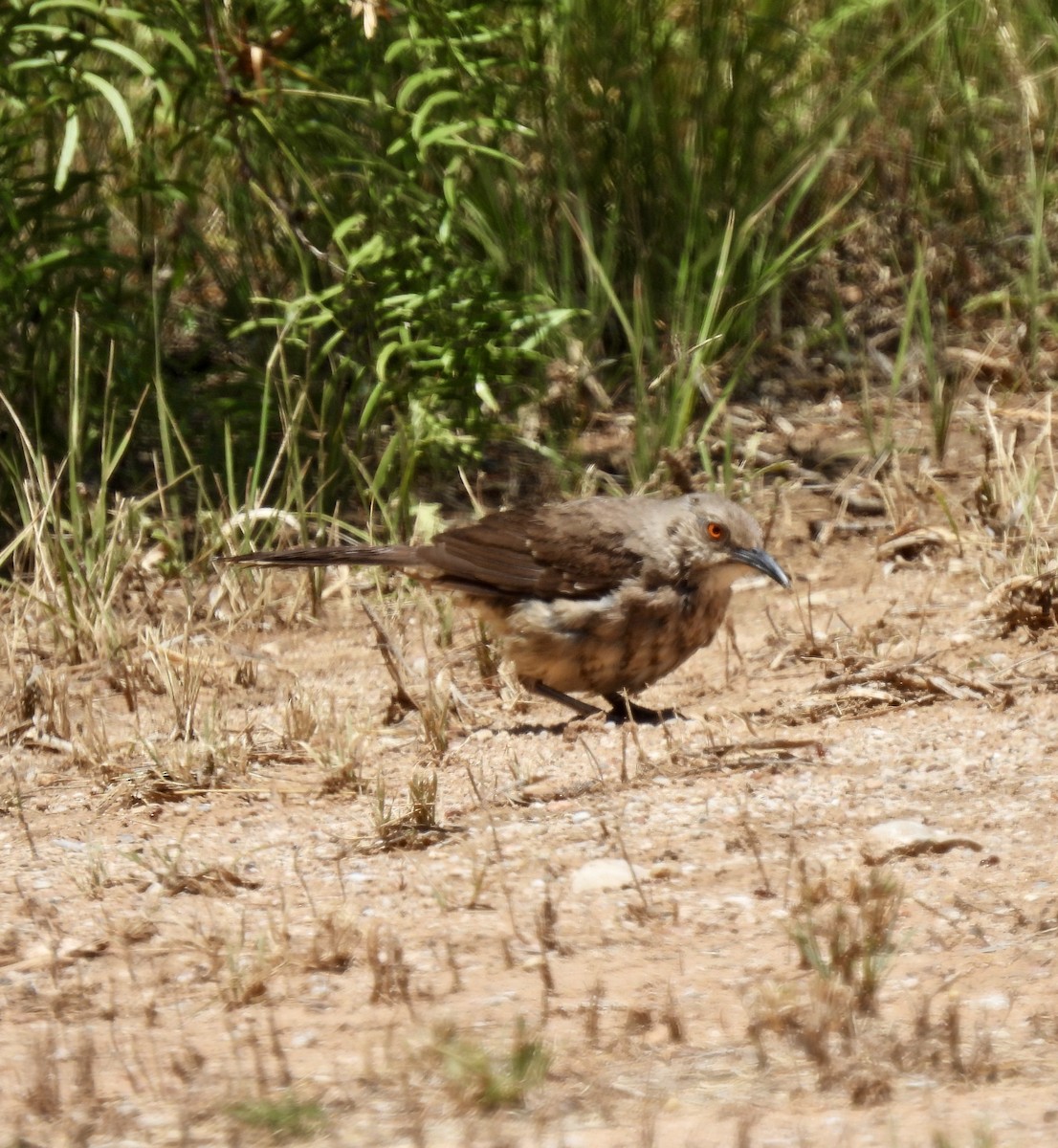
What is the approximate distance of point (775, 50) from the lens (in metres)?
8.08

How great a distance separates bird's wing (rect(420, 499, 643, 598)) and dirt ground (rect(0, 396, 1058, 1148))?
17.2 inches

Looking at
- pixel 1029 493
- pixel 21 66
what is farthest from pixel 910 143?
pixel 21 66

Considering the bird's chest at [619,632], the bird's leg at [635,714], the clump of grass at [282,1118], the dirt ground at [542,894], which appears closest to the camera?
the clump of grass at [282,1118]

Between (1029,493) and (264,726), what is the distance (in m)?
2.91

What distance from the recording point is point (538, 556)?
6.04 metres

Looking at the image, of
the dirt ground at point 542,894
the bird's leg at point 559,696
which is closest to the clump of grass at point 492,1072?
the dirt ground at point 542,894

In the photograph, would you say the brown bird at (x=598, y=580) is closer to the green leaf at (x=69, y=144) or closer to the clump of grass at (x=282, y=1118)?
the green leaf at (x=69, y=144)

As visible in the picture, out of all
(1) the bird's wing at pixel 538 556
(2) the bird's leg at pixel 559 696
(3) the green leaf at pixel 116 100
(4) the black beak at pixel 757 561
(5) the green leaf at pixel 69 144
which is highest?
(3) the green leaf at pixel 116 100

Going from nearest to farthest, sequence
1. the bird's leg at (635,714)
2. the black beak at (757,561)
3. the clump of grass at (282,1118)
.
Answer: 1. the clump of grass at (282,1118)
2. the bird's leg at (635,714)
3. the black beak at (757,561)

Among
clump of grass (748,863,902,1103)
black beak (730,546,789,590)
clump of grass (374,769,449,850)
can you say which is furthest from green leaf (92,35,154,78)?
clump of grass (748,863,902,1103)

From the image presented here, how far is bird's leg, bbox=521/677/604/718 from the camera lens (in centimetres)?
598

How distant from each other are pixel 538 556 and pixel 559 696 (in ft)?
1.56

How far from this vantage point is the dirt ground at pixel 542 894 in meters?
2.96

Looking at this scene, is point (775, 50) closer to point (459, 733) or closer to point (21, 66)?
point (21, 66)
